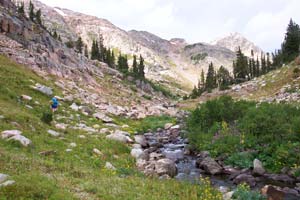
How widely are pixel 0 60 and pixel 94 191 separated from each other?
101ft

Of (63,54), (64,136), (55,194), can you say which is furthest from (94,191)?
(63,54)

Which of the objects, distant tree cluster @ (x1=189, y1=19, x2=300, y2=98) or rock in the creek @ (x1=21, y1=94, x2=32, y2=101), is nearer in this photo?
rock in the creek @ (x1=21, y1=94, x2=32, y2=101)

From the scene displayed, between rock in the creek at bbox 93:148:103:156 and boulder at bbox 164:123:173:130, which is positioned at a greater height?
boulder at bbox 164:123:173:130

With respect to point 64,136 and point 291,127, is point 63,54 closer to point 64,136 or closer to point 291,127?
point 64,136

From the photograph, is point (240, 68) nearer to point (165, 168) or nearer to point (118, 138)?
point (118, 138)

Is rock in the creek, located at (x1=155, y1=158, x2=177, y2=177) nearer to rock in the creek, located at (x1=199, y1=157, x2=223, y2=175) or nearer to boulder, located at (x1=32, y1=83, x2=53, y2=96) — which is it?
rock in the creek, located at (x1=199, y1=157, x2=223, y2=175)

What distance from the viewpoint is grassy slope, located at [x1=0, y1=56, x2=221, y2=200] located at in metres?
10.8

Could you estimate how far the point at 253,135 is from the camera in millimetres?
22859

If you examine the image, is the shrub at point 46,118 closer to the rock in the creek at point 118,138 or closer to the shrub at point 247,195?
the rock in the creek at point 118,138

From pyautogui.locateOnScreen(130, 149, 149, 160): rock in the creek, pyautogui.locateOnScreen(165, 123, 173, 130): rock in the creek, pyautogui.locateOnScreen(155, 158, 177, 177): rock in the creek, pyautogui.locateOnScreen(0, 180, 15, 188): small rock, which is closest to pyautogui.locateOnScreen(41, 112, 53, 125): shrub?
pyautogui.locateOnScreen(130, 149, 149, 160): rock in the creek

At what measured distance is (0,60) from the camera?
121ft

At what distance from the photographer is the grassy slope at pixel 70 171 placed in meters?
10.8

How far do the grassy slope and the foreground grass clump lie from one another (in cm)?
698

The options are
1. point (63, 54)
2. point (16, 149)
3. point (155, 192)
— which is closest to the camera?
Answer: point (155, 192)
